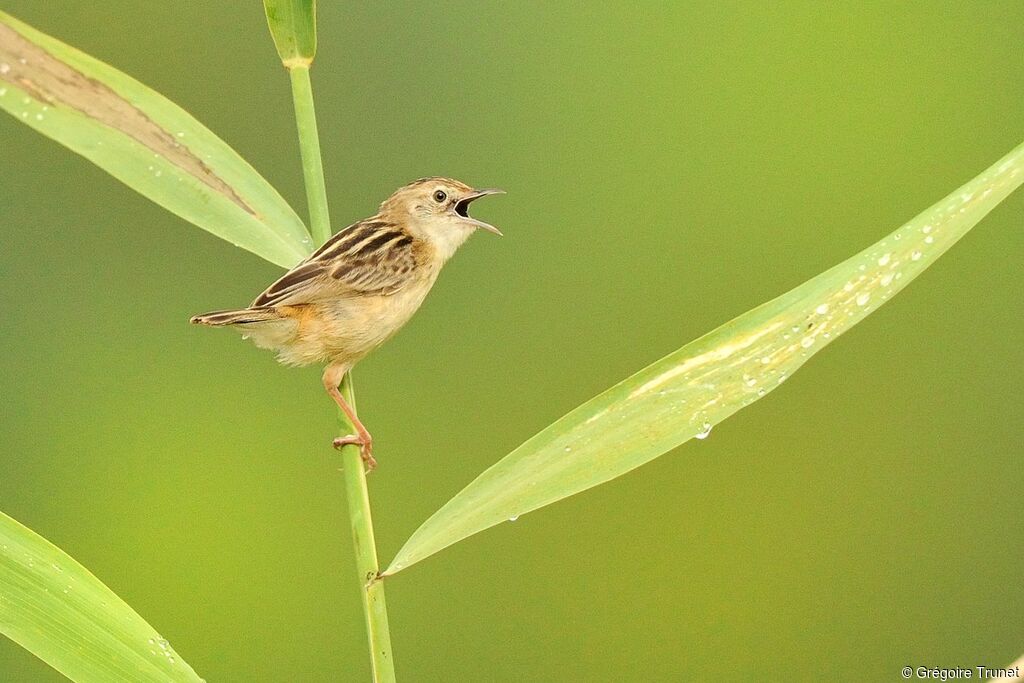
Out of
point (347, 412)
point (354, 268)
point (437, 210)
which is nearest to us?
point (347, 412)

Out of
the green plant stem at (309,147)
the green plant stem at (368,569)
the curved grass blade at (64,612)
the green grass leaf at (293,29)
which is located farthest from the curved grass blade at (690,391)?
the green grass leaf at (293,29)

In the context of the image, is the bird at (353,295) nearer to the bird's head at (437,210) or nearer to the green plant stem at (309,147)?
the bird's head at (437,210)

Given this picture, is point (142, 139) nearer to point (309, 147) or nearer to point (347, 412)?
point (309, 147)

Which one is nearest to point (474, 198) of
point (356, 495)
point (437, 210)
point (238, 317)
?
point (437, 210)

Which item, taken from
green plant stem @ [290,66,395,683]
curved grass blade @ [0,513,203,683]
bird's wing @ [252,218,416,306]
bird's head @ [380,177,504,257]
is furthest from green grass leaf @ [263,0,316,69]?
bird's head @ [380,177,504,257]

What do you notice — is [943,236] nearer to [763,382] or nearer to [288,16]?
[763,382]

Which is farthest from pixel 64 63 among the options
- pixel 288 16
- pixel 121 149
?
pixel 288 16

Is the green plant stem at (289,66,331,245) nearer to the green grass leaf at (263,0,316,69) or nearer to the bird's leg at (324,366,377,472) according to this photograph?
the green grass leaf at (263,0,316,69)
